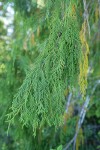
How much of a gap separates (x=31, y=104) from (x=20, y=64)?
7.53 feet

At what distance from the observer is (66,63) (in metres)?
2.55

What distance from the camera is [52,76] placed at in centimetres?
247

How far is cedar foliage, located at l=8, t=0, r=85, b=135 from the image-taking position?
2.47m

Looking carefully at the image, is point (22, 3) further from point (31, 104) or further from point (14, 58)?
point (31, 104)

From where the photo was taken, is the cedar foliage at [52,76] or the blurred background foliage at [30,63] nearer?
the cedar foliage at [52,76]

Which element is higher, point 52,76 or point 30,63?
point 30,63

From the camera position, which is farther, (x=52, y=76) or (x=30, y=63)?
(x=30, y=63)

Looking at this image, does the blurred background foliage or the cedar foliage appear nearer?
the cedar foliage

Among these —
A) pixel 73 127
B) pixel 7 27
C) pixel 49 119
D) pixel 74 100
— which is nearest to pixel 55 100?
pixel 49 119

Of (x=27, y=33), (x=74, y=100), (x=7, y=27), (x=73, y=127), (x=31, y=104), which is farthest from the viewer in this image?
(x=7, y=27)

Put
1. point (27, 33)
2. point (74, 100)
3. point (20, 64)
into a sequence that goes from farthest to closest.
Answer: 1. point (74, 100)
2. point (27, 33)
3. point (20, 64)

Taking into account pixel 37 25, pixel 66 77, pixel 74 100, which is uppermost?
pixel 37 25

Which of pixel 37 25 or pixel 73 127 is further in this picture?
pixel 73 127

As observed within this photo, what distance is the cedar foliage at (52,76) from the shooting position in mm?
2469
